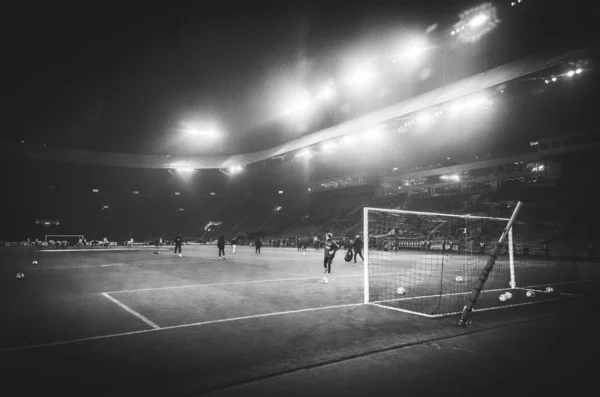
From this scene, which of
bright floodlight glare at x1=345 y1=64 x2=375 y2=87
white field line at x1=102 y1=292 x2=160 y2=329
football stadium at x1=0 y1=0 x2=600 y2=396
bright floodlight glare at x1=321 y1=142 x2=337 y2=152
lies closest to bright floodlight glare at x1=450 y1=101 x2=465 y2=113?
football stadium at x1=0 y1=0 x2=600 y2=396

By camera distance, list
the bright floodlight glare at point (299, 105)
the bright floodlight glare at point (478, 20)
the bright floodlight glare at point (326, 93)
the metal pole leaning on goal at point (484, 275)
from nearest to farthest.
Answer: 1. the metal pole leaning on goal at point (484, 275)
2. the bright floodlight glare at point (478, 20)
3. the bright floodlight glare at point (326, 93)
4. the bright floodlight glare at point (299, 105)

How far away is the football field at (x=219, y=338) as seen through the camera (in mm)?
3924

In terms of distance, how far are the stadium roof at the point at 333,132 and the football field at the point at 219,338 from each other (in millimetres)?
12646

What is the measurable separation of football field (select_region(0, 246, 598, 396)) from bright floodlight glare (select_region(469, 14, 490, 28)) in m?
13.8

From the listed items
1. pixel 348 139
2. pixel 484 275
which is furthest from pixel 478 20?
pixel 484 275

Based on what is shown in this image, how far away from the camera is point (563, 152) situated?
30781 mm

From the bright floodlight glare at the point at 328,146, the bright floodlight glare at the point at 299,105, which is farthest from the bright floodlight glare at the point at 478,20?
the bright floodlight glare at the point at 328,146

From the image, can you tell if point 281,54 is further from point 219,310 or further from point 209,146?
point 209,146

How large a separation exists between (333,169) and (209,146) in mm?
18359

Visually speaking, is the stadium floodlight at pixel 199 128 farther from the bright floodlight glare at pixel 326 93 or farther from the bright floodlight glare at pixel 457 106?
the bright floodlight glare at pixel 457 106

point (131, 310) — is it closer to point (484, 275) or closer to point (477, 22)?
point (484, 275)

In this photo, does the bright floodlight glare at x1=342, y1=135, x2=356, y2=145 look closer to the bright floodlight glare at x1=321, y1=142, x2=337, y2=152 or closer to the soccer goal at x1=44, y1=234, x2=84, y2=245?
the bright floodlight glare at x1=321, y1=142, x2=337, y2=152

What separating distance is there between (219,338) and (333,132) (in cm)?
2537

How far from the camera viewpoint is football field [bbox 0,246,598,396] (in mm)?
3924
